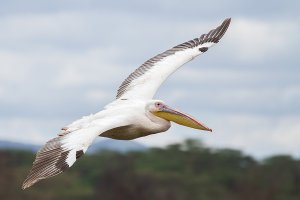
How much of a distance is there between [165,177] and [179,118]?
140 ft

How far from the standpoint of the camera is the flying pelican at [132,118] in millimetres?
16781

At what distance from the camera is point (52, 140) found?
56.7 ft

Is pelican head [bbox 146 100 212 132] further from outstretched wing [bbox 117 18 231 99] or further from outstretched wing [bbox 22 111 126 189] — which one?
outstretched wing [bbox 22 111 126 189]

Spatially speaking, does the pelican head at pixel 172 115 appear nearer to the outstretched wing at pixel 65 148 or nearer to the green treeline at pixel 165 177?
the outstretched wing at pixel 65 148

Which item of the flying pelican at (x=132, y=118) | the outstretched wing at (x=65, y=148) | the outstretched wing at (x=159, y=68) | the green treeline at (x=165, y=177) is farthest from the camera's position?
the green treeline at (x=165, y=177)

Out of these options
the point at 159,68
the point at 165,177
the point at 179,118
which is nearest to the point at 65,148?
the point at 179,118

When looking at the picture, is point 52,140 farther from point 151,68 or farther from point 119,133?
point 151,68

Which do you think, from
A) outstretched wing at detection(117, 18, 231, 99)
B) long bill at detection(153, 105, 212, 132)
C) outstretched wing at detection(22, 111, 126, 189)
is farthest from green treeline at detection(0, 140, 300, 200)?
outstretched wing at detection(22, 111, 126, 189)

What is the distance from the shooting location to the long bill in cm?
1905

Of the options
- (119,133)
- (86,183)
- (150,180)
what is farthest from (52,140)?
(86,183)

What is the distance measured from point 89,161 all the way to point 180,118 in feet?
169

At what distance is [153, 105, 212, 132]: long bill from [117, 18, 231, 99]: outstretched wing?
1.01m

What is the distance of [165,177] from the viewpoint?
203ft

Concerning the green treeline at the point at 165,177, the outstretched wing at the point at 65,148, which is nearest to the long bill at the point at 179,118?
the outstretched wing at the point at 65,148
